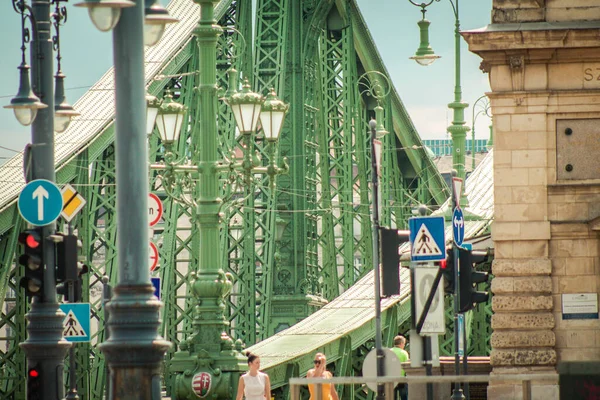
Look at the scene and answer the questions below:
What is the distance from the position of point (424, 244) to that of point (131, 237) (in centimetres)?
761

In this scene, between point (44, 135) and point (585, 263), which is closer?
point (44, 135)

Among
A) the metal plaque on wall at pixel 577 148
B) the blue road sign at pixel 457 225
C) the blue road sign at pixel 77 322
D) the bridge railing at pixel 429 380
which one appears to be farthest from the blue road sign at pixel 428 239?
the metal plaque on wall at pixel 577 148

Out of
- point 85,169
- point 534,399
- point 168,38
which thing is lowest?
point 534,399

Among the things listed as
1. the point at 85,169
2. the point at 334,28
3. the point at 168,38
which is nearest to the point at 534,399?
the point at 85,169

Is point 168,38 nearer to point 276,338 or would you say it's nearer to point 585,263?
point 276,338

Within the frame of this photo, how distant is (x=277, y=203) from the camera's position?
4256 centimetres

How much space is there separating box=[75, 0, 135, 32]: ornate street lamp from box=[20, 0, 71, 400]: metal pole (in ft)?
23.7

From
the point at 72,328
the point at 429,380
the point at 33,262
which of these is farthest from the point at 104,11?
the point at 72,328

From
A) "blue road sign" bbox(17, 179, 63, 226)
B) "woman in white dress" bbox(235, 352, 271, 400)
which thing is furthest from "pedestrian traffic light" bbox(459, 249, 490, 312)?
"blue road sign" bbox(17, 179, 63, 226)

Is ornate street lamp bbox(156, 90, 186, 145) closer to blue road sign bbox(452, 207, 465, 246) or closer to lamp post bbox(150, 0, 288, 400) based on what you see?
lamp post bbox(150, 0, 288, 400)

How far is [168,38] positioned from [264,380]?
22481 mm

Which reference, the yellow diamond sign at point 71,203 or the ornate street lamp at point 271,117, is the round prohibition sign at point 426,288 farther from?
the yellow diamond sign at point 71,203

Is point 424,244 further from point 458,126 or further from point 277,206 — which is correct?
point 277,206

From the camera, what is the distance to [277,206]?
139 feet
